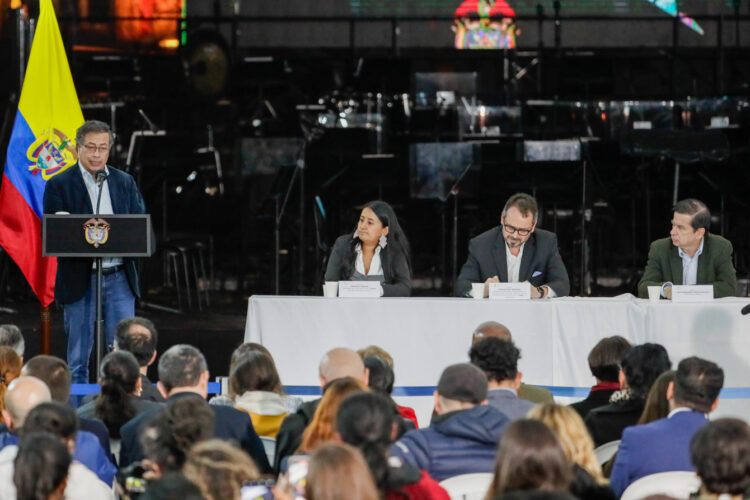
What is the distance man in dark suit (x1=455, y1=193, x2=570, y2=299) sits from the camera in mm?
6695

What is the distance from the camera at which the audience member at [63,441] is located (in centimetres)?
351

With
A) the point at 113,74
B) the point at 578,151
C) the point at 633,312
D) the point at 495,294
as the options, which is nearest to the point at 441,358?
the point at 495,294

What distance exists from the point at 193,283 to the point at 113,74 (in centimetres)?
245

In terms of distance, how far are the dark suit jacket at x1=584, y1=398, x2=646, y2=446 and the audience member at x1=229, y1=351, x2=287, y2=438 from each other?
1.13 m

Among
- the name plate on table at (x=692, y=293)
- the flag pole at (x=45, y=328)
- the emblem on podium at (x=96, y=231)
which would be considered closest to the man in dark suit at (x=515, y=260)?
the name plate on table at (x=692, y=293)

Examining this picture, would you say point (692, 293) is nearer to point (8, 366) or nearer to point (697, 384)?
point (697, 384)

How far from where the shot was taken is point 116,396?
14.7 feet

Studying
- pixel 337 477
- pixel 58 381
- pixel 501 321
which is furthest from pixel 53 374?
pixel 501 321

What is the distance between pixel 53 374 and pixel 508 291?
8.71 feet

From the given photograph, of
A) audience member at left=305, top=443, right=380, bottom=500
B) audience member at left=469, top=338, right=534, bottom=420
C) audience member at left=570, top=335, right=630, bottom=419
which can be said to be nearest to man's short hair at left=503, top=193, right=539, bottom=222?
audience member at left=570, top=335, right=630, bottom=419

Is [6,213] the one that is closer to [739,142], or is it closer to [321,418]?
[321,418]

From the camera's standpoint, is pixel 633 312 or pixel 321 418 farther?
pixel 633 312

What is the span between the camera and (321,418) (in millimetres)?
3883

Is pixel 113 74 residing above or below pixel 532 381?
above
